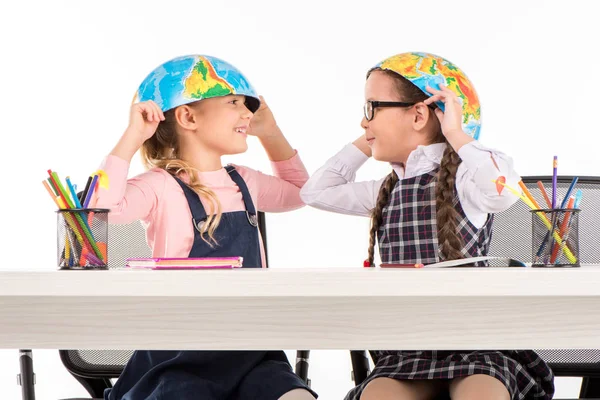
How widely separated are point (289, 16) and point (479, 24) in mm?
695

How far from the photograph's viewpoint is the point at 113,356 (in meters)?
1.96

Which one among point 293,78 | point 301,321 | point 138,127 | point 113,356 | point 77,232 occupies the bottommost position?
point 113,356

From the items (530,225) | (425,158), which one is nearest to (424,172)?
(425,158)

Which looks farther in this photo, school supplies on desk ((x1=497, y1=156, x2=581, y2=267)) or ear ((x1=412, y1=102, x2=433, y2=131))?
ear ((x1=412, y1=102, x2=433, y2=131))

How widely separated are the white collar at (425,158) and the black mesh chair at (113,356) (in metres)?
0.39

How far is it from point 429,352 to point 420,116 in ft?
1.72

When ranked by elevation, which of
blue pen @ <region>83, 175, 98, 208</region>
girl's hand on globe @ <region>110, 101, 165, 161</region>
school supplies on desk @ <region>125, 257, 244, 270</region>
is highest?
girl's hand on globe @ <region>110, 101, 165, 161</region>

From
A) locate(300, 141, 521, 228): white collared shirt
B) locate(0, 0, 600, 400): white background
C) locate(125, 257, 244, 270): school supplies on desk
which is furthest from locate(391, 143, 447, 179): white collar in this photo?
locate(0, 0, 600, 400): white background

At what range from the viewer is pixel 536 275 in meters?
1.07

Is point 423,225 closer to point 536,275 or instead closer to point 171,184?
point 171,184

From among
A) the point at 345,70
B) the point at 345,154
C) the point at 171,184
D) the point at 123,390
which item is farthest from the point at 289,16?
the point at 123,390

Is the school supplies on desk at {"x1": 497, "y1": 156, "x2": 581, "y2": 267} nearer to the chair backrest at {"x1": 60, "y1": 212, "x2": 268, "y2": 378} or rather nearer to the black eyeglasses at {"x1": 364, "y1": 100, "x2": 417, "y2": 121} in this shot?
the black eyeglasses at {"x1": 364, "y1": 100, "x2": 417, "y2": 121}

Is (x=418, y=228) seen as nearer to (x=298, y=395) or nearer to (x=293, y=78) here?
(x=298, y=395)

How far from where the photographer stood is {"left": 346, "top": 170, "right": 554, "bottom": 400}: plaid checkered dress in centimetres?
156
